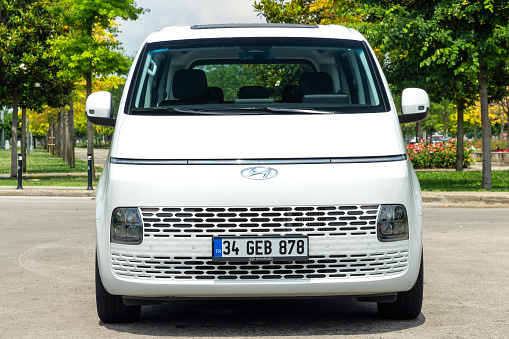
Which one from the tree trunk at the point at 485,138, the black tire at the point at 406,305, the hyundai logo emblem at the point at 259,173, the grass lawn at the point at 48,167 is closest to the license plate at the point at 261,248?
the hyundai logo emblem at the point at 259,173

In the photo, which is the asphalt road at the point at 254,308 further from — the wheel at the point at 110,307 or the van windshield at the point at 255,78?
the van windshield at the point at 255,78

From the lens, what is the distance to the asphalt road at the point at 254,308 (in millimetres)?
5117

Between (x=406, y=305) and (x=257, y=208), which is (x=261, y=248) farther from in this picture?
(x=406, y=305)

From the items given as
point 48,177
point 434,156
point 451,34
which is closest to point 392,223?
point 451,34

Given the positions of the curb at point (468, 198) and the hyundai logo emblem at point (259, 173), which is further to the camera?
the curb at point (468, 198)

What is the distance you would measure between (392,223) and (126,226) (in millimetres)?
1609

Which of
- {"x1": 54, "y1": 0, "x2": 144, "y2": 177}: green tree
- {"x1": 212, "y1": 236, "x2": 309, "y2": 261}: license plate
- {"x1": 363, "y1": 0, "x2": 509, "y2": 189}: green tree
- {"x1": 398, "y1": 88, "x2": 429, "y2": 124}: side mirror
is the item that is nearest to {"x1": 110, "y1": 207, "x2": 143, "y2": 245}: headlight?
{"x1": 212, "y1": 236, "x2": 309, "y2": 261}: license plate

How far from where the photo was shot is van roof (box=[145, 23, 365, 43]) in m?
6.00

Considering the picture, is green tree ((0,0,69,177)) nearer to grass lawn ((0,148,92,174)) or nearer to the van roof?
grass lawn ((0,148,92,174))

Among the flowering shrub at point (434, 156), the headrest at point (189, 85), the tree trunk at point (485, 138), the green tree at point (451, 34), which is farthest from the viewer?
the flowering shrub at point (434, 156)

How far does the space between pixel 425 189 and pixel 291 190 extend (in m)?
14.7

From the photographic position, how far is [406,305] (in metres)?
5.27

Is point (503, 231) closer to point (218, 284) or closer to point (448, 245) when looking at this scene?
point (448, 245)

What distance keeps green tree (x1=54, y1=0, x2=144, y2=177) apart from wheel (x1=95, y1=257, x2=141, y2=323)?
18902mm
